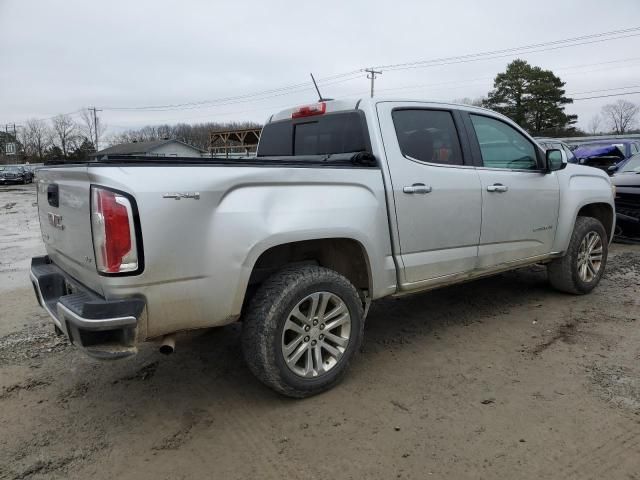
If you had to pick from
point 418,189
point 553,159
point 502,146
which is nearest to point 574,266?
point 553,159

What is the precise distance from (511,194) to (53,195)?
3.49m

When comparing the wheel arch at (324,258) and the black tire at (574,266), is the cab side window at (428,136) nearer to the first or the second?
the wheel arch at (324,258)

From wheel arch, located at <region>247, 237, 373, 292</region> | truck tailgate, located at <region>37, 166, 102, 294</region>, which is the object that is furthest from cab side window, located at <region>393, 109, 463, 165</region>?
truck tailgate, located at <region>37, 166, 102, 294</region>

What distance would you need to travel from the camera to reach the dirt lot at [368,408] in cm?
258

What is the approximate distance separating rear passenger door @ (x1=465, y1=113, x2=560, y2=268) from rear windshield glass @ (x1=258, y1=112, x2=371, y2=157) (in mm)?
1077

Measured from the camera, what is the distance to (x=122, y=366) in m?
3.80

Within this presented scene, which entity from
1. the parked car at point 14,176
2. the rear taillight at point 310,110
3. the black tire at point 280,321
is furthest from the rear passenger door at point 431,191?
the parked car at point 14,176

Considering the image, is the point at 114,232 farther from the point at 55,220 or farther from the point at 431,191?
the point at 431,191

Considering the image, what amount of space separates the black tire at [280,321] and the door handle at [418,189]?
820mm

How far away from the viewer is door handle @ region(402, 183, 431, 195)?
11.7ft

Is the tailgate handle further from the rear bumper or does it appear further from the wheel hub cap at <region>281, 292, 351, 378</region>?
the wheel hub cap at <region>281, 292, 351, 378</region>

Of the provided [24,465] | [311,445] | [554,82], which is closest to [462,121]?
[311,445]

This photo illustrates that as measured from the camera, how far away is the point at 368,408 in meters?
3.11

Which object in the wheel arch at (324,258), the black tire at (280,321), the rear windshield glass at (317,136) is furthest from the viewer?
the rear windshield glass at (317,136)
